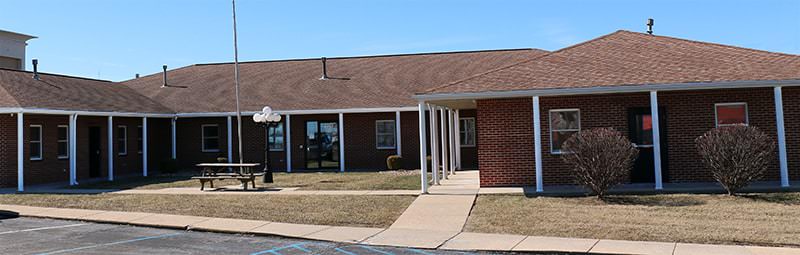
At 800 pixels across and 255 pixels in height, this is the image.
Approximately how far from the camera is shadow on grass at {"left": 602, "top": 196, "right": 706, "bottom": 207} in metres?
11.7

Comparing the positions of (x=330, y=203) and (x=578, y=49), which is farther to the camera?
(x=578, y=49)

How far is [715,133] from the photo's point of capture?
12.8m

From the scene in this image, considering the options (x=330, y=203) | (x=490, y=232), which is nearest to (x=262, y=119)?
(x=330, y=203)

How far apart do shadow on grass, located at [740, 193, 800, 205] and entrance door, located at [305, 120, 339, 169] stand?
14805 mm

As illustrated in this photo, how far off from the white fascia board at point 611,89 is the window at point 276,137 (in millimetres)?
10999

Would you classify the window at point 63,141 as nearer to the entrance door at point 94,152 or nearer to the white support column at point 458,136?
the entrance door at point 94,152

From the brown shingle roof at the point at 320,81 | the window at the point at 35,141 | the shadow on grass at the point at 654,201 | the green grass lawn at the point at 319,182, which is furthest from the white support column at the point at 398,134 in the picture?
the window at the point at 35,141

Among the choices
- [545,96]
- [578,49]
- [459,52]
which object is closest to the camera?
[545,96]

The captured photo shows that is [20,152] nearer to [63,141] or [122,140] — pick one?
[63,141]

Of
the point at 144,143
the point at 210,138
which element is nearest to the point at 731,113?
the point at 210,138

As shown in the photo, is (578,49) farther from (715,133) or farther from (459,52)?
(459,52)

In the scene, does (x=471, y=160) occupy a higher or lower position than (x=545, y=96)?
lower

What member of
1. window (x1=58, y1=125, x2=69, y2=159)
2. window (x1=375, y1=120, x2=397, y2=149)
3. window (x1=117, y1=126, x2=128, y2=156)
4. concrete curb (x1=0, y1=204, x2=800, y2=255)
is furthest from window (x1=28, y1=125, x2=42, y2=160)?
window (x1=375, y1=120, x2=397, y2=149)

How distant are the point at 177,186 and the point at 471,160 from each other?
10.2m
